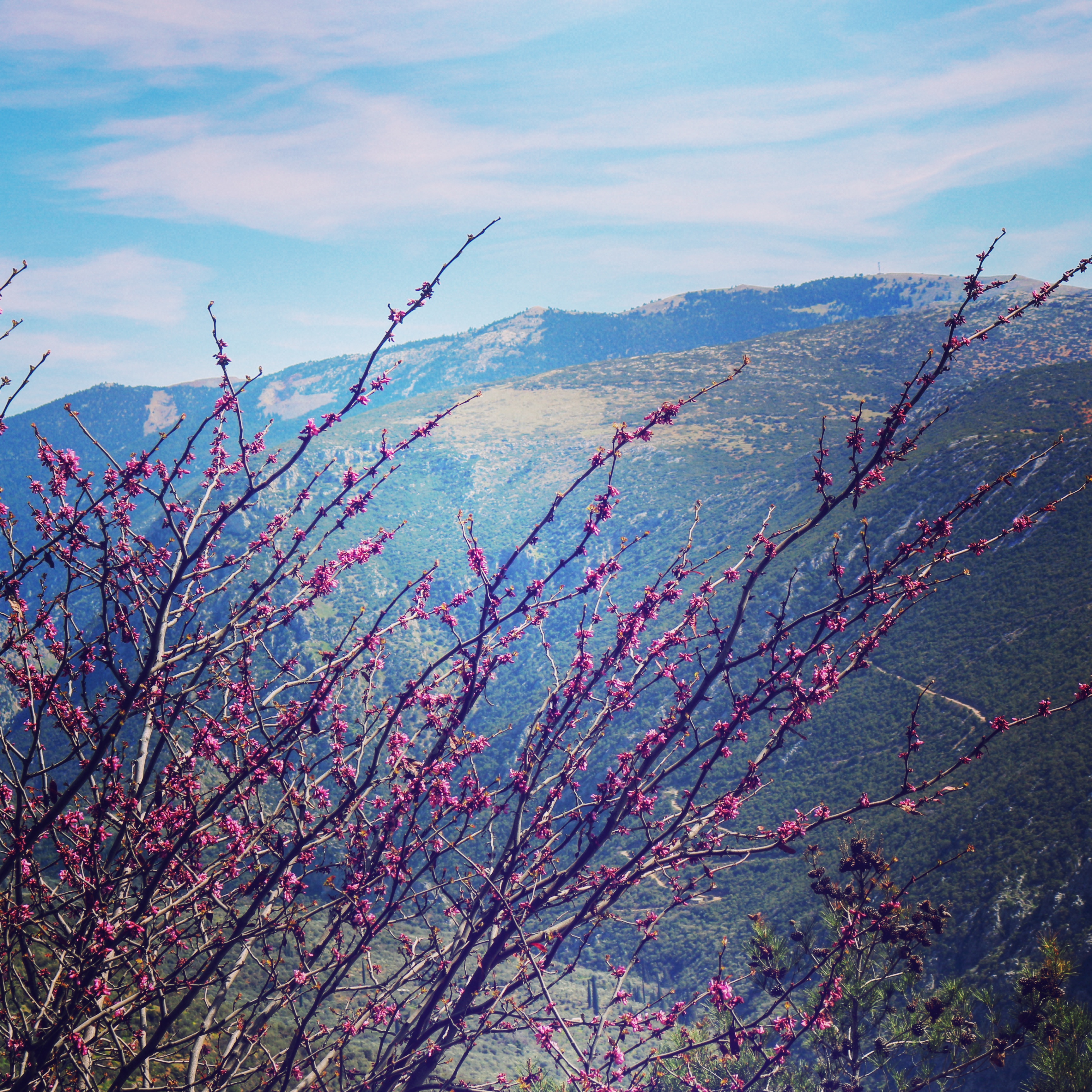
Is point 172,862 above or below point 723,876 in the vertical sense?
above

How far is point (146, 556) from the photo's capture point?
5867 mm

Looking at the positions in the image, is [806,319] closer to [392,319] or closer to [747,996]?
[747,996]

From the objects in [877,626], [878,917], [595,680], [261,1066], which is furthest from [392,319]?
[878,917]

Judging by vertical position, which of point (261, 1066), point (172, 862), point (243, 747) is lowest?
point (261, 1066)

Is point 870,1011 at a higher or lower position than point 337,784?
lower

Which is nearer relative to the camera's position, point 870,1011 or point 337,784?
point 337,784

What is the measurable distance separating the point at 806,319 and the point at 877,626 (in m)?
183

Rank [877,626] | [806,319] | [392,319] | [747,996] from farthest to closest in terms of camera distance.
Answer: [806,319] → [747,996] → [392,319] → [877,626]

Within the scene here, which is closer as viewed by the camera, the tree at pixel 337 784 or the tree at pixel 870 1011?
the tree at pixel 337 784

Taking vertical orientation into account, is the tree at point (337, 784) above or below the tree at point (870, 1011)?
above

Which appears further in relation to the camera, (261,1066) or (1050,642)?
(1050,642)

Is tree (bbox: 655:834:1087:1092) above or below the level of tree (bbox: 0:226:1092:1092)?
below

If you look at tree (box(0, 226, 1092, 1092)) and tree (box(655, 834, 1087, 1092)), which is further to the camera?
tree (box(655, 834, 1087, 1092))

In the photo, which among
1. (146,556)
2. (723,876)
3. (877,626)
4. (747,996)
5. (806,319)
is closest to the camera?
(877,626)
